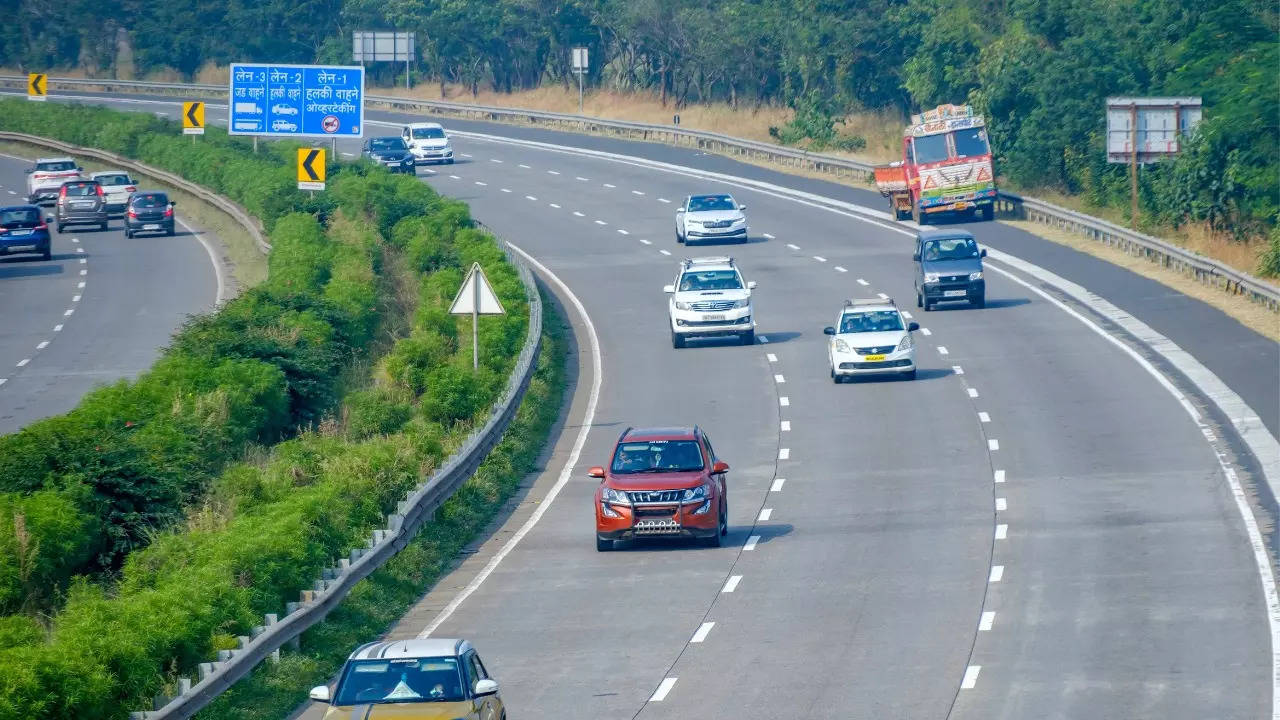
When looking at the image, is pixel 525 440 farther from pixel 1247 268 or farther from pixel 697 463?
pixel 1247 268

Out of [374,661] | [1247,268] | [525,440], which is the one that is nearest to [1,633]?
[374,661]

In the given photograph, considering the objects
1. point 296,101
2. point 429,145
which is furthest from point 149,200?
point 429,145

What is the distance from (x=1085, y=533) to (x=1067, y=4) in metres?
50.8

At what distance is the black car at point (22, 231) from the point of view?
199 feet

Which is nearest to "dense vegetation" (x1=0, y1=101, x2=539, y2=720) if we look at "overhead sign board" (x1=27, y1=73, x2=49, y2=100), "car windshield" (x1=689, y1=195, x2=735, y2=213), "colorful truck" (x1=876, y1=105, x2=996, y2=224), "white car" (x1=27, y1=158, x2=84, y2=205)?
"car windshield" (x1=689, y1=195, x2=735, y2=213)

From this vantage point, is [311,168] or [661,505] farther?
[311,168]

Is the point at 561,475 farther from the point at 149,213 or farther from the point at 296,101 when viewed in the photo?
the point at 296,101

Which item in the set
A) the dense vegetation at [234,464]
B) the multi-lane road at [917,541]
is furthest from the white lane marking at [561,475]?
the dense vegetation at [234,464]

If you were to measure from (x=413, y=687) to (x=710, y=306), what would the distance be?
28067 mm

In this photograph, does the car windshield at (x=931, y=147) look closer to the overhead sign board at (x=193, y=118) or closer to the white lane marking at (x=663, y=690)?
the overhead sign board at (x=193, y=118)

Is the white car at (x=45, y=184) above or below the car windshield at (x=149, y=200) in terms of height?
above

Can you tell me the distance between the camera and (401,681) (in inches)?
585

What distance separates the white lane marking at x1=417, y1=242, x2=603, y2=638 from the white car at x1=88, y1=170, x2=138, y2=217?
25.7 meters

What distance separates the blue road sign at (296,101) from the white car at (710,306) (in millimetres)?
27535
